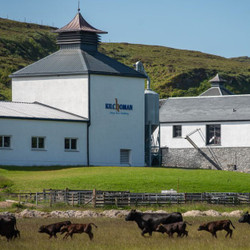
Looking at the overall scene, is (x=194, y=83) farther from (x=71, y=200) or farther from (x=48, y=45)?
(x=71, y=200)

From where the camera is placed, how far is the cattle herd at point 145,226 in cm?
2900

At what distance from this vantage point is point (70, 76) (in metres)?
67.0

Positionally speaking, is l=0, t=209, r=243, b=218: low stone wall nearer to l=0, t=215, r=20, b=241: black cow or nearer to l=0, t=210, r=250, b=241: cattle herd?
l=0, t=210, r=250, b=241: cattle herd

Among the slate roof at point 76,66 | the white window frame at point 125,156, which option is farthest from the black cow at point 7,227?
the white window frame at point 125,156

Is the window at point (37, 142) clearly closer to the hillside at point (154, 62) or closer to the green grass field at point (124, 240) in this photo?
the green grass field at point (124, 240)

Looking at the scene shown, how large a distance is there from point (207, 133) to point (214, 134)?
0.78 meters

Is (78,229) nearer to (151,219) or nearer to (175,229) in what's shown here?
(151,219)

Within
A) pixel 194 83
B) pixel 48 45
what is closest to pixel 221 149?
pixel 194 83

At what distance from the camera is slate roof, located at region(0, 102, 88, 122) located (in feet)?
200

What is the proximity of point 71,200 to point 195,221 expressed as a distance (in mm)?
11170

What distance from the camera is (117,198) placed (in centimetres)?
4538

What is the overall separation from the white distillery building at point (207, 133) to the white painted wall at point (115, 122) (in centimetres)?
1257

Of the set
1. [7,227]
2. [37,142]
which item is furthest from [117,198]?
[37,142]

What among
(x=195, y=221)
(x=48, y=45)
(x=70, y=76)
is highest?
(x=48, y=45)
